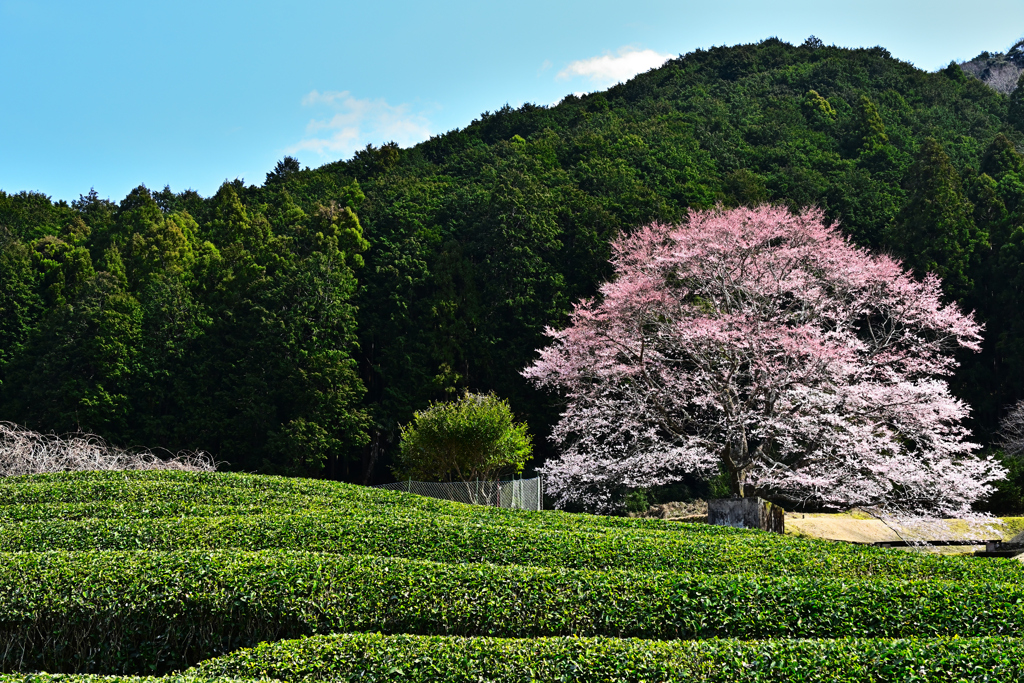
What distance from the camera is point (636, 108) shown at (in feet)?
133

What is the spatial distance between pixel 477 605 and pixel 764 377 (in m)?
8.25

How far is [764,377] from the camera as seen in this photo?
43.1 feet

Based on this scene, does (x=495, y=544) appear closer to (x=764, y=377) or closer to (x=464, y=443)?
(x=764, y=377)

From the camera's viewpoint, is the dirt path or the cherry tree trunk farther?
the dirt path

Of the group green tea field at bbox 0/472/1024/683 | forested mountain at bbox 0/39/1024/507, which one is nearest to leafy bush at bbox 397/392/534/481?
forested mountain at bbox 0/39/1024/507

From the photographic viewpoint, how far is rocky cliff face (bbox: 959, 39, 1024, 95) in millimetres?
55312

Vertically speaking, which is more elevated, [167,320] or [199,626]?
[167,320]

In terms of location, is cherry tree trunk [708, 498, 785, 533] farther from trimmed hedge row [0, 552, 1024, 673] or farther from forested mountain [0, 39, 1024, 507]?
forested mountain [0, 39, 1024, 507]

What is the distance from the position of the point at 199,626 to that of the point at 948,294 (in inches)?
898

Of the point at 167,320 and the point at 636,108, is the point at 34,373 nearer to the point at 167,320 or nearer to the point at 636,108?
the point at 167,320

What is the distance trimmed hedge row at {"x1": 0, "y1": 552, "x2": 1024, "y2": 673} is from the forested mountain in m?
16.0

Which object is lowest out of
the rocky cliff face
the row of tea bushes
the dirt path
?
the row of tea bushes

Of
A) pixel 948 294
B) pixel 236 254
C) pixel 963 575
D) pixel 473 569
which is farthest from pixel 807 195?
pixel 473 569

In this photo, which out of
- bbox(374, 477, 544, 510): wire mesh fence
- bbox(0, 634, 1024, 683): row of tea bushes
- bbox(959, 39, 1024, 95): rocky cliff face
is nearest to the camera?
bbox(0, 634, 1024, 683): row of tea bushes
